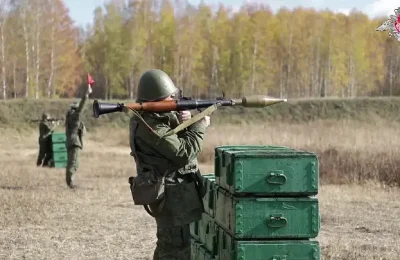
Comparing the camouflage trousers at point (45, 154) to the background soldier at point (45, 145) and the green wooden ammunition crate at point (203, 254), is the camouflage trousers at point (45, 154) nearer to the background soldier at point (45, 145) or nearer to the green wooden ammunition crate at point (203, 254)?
the background soldier at point (45, 145)

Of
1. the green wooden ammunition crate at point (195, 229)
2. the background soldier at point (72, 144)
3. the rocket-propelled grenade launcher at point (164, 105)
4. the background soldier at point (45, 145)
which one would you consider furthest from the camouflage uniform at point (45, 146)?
the rocket-propelled grenade launcher at point (164, 105)

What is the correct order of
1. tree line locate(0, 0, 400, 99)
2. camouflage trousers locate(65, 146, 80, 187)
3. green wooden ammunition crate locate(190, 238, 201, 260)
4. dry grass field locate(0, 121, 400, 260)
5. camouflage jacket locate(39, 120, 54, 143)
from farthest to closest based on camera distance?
1. tree line locate(0, 0, 400, 99)
2. camouflage jacket locate(39, 120, 54, 143)
3. camouflage trousers locate(65, 146, 80, 187)
4. dry grass field locate(0, 121, 400, 260)
5. green wooden ammunition crate locate(190, 238, 201, 260)

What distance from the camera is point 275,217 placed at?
6.00 metres

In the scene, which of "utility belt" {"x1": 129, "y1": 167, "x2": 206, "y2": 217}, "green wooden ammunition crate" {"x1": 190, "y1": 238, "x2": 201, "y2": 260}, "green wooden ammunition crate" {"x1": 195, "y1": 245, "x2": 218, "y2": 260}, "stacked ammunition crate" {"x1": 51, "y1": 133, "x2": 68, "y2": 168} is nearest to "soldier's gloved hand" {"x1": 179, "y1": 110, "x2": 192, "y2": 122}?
"utility belt" {"x1": 129, "y1": 167, "x2": 206, "y2": 217}

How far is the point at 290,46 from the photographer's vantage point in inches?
2507

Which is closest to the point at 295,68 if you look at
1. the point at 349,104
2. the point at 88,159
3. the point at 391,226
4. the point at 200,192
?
the point at 349,104

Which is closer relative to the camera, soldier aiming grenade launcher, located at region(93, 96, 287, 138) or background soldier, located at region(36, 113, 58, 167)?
soldier aiming grenade launcher, located at region(93, 96, 287, 138)

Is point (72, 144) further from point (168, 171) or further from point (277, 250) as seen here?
point (277, 250)

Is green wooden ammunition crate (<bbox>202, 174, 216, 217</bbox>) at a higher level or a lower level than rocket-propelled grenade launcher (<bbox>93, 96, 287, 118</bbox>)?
lower

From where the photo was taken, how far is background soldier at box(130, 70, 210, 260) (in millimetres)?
5977

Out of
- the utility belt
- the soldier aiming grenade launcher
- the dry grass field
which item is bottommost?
the dry grass field

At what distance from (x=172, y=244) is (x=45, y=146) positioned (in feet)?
59.9

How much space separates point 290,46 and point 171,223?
58.7 metres

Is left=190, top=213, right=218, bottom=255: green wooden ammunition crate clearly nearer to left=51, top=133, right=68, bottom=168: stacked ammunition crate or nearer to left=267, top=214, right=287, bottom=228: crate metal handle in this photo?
left=267, top=214, right=287, bottom=228: crate metal handle
